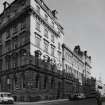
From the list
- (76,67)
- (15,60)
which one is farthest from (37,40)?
(76,67)

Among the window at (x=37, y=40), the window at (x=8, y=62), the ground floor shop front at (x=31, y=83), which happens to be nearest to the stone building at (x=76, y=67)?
the ground floor shop front at (x=31, y=83)

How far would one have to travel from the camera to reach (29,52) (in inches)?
1379

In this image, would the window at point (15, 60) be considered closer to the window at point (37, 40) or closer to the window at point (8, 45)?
the window at point (8, 45)

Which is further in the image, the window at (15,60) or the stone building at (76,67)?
the stone building at (76,67)

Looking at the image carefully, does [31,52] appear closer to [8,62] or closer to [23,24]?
[23,24]

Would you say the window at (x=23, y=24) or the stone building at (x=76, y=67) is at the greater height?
the window at (x=23, y=24)

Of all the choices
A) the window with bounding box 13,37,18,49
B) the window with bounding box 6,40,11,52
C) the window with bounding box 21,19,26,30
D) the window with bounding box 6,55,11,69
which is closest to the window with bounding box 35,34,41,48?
the window with bounding box 21,19,26,30

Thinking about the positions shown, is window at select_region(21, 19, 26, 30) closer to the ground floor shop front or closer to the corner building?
the corner building

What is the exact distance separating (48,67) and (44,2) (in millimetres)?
14910

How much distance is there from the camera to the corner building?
3506 centimetres

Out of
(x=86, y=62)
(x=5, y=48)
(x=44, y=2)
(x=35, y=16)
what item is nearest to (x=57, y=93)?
(x=5, y=48)

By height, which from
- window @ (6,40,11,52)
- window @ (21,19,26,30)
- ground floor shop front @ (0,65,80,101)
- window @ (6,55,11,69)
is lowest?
ground floor shop front @ (0,65,80,101)

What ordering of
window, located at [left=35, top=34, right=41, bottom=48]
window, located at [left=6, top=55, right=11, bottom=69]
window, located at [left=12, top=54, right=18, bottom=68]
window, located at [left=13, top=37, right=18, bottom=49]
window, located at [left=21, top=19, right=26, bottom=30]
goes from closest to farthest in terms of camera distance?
window, located at [left=35, top=34, right=41, bottom=48], window, located at [left=21, top=19, right=26, bottom=30], window, located at [left=12, top=54, right=18, bottom=68], window, located at [left=13, top=37, right=18, bottom=49], window, located at [left=6, top=55, right=11, bottom=69]

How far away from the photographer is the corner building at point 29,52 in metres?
35.1
